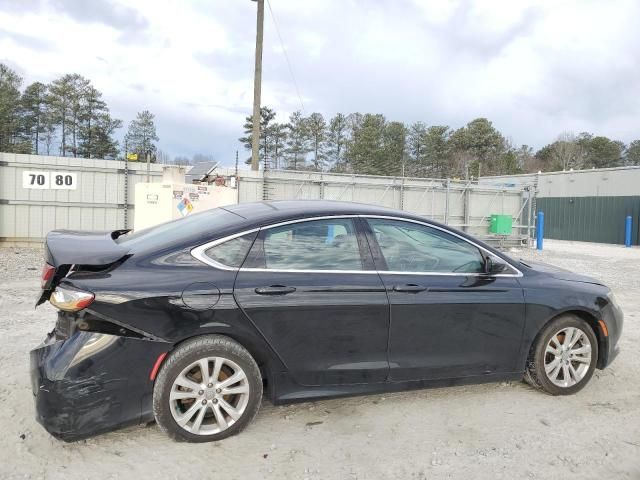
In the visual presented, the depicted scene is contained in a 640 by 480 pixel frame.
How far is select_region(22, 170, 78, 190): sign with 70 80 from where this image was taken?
1310 centimetres

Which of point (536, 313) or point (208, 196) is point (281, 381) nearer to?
point (536, 313)

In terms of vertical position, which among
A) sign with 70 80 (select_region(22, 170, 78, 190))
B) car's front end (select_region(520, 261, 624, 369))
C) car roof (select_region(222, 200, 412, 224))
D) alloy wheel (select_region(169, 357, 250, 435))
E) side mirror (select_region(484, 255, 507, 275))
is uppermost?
sign with 70 80 (select_region(22, 170, 78, 190))

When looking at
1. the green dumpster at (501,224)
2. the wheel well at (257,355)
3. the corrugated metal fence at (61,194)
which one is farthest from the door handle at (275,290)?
the green dumpster at (501,224)

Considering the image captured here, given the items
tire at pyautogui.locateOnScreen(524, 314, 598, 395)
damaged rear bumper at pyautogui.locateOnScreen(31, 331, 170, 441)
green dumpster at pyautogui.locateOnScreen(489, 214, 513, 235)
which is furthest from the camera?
green dumpster at pyautogui.locateOnScreen(489, 214, 513, 235)

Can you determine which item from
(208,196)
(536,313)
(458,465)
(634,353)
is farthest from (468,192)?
(458,465)

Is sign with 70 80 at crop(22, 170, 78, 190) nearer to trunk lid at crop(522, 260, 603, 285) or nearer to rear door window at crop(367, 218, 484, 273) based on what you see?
rear door window at crop(367, 218, 484, 273)

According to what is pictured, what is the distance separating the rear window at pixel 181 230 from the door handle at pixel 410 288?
1178 mm

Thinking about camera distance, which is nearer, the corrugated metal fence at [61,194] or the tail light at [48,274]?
the tail light at [48,274]

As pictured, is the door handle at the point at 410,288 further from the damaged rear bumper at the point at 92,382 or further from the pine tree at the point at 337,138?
the pine tree at the point at 337,138

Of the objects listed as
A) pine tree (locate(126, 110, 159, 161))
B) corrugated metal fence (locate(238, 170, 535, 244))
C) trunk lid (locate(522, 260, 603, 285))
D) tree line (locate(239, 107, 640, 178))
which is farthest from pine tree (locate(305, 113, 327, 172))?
trunk lid (locate(522, 260, 603, 285))

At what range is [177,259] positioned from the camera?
311cm

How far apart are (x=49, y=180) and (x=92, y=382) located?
12237mm

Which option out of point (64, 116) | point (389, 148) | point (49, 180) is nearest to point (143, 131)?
point (64, 116)

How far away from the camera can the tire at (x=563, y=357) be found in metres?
3.91
